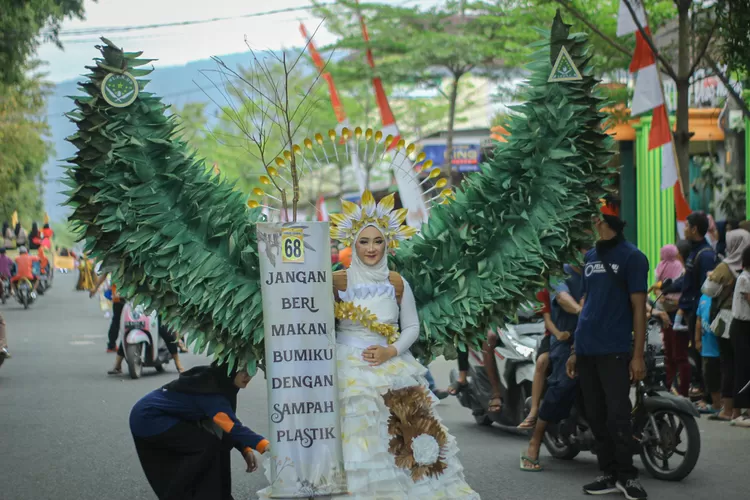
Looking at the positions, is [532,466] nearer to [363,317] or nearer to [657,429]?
[657,429]

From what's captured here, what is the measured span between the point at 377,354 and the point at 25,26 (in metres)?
14.6

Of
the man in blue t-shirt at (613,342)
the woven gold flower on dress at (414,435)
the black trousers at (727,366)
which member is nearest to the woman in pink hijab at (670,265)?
the black trousers at (727,366)

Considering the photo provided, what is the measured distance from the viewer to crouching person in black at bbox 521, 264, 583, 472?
8.38 meters

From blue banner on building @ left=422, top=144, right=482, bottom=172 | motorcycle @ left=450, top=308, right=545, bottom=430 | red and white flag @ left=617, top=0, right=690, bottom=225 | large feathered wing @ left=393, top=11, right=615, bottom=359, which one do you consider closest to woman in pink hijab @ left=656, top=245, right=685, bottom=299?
red and white flag @ left=617, top=0, right=690, bottom=225

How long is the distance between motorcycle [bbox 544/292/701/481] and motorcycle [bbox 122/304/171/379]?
741 centimetres

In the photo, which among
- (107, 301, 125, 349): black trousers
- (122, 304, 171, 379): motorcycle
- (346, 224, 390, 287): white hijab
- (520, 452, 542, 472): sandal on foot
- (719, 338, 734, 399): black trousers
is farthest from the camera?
(107, 301, 125, 349): black trousers

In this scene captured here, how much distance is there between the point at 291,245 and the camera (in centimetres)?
646

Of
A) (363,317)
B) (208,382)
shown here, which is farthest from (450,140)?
(208,382)

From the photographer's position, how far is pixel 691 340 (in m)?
12.0

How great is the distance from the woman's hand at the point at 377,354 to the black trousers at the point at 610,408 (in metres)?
1.77

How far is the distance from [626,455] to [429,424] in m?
1.67

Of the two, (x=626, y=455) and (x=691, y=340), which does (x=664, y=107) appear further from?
(x=626, y=455)

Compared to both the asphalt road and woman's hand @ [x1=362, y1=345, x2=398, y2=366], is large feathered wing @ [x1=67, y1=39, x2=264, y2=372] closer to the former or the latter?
woman's hand @ [x1=362, y1=345, x2=398, y2=366]

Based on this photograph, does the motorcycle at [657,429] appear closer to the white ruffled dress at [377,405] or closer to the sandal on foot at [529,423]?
the sandal on foot at [529,423]
